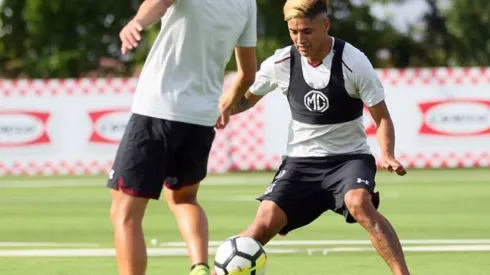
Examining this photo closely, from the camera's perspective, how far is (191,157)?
6.96 metres

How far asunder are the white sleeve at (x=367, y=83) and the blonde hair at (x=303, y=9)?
0.37 m

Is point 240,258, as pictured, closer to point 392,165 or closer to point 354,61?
point 392,165

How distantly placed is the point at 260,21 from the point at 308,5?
79.2 feet

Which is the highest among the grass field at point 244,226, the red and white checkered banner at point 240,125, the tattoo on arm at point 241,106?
the tattoo on arm at point 241,106

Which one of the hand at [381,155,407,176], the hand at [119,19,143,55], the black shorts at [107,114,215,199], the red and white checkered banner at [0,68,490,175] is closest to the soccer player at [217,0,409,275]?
the hand at [381,155,407,176]

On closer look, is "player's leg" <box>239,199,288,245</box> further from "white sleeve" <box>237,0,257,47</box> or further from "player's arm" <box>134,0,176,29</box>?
"player's arm" <box>134,0,176,29</box>

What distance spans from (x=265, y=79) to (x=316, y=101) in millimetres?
401

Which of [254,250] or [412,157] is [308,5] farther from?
[412,157]

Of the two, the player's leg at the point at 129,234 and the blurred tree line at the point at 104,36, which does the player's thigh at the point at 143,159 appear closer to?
the player's leg at the point at 129,234

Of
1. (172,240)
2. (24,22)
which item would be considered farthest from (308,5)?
(24,22)

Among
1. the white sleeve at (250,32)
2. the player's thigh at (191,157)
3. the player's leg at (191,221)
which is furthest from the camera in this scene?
the white sleeve at (250,32)

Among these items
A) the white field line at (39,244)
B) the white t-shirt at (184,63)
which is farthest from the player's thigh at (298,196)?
the white field line at (39,244)

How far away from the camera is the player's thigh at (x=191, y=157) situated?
22.7 ft

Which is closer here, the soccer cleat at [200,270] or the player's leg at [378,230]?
the soccer cleat at [200,270]
